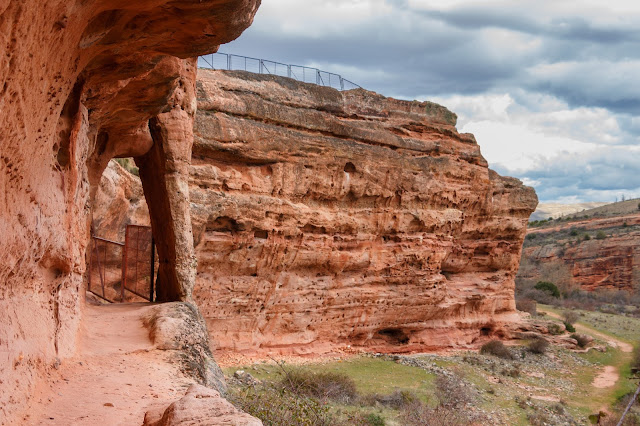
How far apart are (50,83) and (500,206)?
2356 centimetres

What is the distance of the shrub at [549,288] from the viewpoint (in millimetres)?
40469

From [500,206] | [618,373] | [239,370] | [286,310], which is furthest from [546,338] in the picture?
[239,370]

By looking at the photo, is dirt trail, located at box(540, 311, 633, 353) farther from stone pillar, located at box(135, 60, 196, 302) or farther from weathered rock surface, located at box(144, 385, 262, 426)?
weathered rock surface, located at box(144, 385, 262, 426)

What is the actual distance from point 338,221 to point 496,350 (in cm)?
919

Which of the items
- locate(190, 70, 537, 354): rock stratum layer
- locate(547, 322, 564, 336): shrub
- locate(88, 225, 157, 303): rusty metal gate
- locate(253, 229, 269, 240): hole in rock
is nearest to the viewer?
locate(88, 225, 157, 303): rusty metal gate

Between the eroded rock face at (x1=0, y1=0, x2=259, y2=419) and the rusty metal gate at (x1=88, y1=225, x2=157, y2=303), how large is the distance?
420 cm

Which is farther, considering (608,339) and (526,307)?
(526,307)

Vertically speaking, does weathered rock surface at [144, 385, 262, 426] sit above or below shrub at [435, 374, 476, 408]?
above

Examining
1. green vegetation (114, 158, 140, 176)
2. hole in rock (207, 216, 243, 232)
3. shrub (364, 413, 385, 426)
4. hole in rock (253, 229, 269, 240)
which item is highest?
green vegetation (114, 158, 140, 176)

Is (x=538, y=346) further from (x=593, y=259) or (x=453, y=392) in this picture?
(x=593, y=259)

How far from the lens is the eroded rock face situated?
3.78 metres

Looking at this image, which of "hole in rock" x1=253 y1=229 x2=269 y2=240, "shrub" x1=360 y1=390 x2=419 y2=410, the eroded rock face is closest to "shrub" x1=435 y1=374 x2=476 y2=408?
"shrub" x1=360 y1=390 x2=419 y2=410

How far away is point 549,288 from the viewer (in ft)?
135

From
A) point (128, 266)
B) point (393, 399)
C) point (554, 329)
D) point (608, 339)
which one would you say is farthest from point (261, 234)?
point (608, 339)
